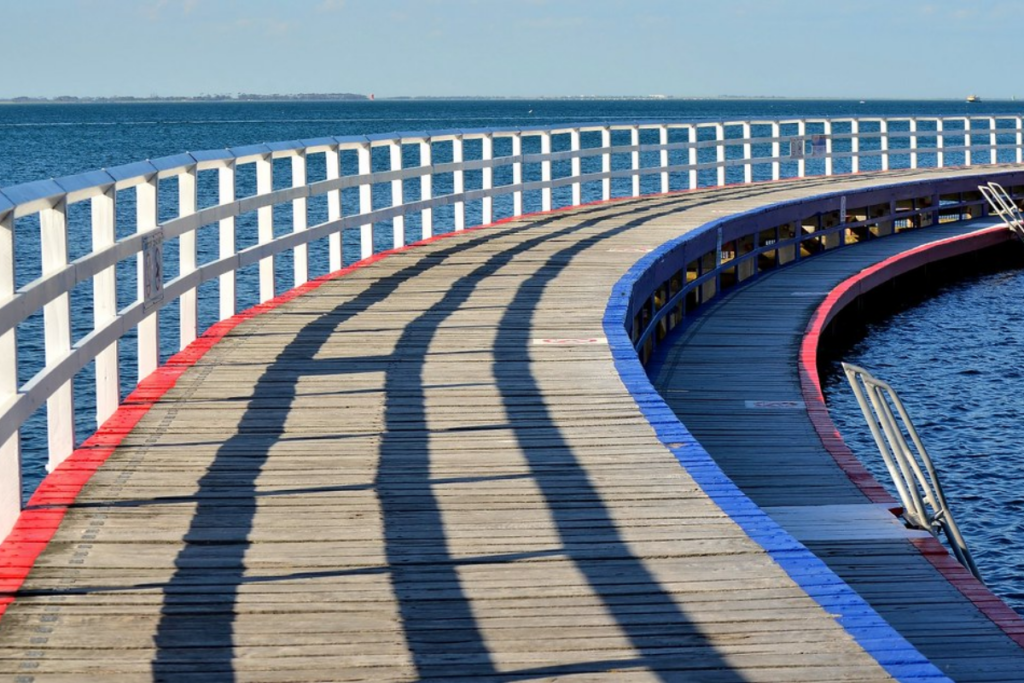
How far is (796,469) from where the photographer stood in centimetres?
1037

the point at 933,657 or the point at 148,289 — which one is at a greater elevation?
the point at 148,289

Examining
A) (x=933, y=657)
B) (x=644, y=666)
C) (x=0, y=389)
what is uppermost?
(x=0, y=389)

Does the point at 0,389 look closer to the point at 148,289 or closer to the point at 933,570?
the point at 148,289

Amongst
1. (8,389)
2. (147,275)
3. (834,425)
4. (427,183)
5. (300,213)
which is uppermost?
(427,183)

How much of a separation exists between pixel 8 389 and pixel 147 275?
111 inches

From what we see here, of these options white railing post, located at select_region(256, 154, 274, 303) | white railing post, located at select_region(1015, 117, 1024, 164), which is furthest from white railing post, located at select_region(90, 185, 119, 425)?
white railing post, located at select_region(1015, 117, 1024, 164)

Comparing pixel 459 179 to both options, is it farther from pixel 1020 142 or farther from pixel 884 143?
pixel 1020 142

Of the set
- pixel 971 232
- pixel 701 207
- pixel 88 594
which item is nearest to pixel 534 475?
pixel 88 594

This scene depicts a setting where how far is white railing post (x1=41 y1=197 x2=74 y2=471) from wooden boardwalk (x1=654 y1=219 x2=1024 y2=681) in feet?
12.6

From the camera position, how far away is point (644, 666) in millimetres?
4773

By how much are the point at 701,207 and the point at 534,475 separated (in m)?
17.8

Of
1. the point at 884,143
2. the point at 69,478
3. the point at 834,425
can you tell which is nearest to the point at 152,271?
the point at 69,478

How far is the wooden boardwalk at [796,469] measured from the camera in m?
6.94

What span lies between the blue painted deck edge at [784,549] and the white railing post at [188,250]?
111 inches
